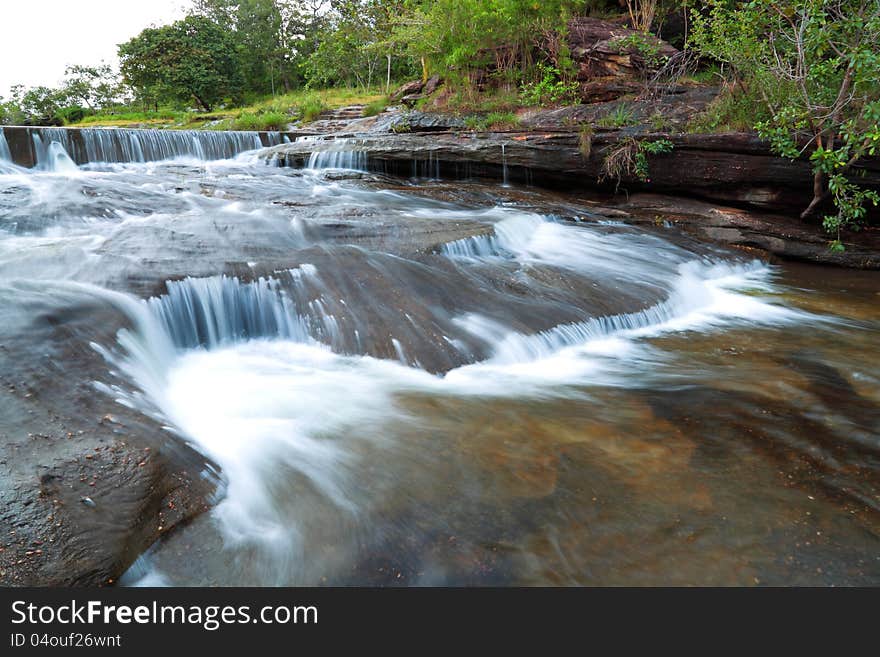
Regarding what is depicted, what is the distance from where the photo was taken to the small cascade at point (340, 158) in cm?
1230

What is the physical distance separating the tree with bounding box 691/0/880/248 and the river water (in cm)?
165

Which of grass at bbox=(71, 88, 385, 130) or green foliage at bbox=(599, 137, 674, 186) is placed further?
grass at bbox=(71, 88, 385, 130)

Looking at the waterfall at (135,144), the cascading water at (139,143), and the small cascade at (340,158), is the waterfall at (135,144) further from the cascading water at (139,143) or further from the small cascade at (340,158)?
the small cascade at (340,158)

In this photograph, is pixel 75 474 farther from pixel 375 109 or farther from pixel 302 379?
pixel 375 109

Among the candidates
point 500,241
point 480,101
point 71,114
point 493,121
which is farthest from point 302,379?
point 71,114

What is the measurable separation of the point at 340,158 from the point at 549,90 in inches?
205

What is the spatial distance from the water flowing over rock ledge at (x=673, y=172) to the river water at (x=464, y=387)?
1118 mm

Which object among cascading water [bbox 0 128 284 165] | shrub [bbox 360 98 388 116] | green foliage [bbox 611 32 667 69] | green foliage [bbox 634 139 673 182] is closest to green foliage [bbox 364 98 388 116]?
shrub [bbox 360 98 388 116]

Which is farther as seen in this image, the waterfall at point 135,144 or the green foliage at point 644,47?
the waterfall at point 135,144

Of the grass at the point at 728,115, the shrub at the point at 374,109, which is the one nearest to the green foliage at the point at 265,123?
the shrub at the point at 374,109

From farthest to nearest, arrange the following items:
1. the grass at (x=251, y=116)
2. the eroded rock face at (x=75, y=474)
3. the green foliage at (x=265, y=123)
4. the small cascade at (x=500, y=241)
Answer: the grass at (x=251, y=116), the green foliage at (x=265, y=123), the small cascade at (x=500, y=241), the eroded rock face at (x=75, y=474)

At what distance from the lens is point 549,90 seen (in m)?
12.7

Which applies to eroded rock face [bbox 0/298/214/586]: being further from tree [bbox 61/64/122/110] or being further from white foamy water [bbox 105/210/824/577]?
tree [bbox 61/64/122/110]

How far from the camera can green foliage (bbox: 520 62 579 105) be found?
41.1 ft
